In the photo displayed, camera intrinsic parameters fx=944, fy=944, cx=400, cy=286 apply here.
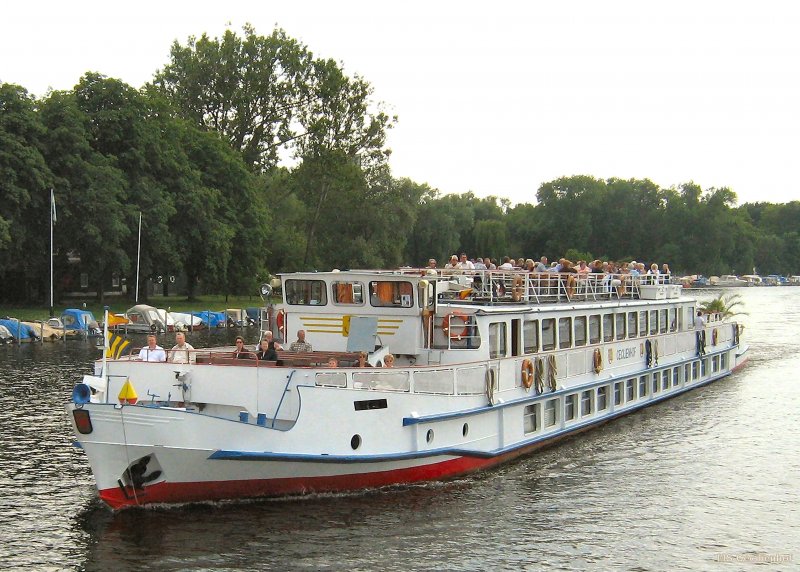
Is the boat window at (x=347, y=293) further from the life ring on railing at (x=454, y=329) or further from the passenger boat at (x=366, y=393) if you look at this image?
the life ring on railing at (x=454, y=329)

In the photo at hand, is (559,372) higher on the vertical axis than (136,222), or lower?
lower

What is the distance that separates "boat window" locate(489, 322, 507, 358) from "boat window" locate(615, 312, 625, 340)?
25.8 feet

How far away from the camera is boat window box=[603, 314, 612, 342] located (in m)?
30.2

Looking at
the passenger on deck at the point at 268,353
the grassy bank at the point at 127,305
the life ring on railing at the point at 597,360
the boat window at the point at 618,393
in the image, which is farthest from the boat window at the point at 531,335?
the grassy bank at the point at 127,305

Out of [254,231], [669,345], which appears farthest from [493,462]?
[254,231]

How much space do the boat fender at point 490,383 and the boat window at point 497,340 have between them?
2.63 feet

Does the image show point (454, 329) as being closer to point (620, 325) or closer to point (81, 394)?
point (81, 394)

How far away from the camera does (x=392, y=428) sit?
20422 mm

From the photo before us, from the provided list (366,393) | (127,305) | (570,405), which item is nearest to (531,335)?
(570,405)

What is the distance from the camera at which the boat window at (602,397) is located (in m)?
29.8

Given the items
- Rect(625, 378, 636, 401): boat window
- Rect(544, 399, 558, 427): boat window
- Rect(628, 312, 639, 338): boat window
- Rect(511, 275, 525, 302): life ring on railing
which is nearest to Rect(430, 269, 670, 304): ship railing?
Rect(511, 275, 525, 302): life ring on railing

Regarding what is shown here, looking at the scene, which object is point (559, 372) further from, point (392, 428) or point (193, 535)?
point (193, 535)

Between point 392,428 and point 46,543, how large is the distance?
23.7ft

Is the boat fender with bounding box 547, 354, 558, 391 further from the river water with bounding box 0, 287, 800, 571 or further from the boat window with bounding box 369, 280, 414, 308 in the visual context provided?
the boat window with bounding box 369, 280, 414, 308
